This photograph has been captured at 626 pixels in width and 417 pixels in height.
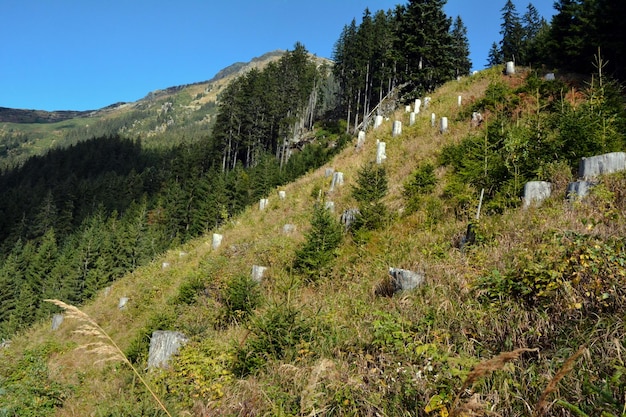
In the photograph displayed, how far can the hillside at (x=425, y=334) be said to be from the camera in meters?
2.66

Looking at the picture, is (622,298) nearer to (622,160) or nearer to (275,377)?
(275,377)

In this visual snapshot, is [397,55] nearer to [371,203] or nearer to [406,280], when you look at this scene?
[371,203]

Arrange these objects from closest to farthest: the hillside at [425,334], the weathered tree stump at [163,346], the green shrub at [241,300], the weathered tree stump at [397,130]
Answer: the hillside at [425,334]
the weathered tree stump at [163,346]
the green shrub at [241,300]
the weathered tree stump at [397,130]

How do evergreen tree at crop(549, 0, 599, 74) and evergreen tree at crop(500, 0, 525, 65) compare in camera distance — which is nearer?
evergreen tree at crop(549, 0, 599, 74)

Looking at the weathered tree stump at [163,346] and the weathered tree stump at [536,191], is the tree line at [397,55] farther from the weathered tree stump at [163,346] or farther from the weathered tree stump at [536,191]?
the weathered tree stump at [163,346]

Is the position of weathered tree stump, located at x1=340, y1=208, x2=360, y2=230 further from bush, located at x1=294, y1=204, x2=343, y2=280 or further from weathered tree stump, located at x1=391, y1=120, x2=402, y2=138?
weathered tree stump, located at x1=391, y1=120, x2=402, y2=138

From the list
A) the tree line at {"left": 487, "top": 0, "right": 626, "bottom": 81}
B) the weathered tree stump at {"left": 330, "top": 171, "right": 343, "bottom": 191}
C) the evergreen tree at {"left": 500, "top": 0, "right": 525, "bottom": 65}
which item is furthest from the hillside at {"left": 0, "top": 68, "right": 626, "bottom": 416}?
the evergreen tree at {"left": 500, "top": 0, "right": 525, "bottom": 65}

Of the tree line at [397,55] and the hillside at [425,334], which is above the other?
the tree line at [397,55]

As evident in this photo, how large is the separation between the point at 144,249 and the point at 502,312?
173ft

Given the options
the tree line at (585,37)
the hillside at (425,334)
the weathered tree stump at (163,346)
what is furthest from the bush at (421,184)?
the tree line at (585,37)

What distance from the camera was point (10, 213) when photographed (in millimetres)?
75125

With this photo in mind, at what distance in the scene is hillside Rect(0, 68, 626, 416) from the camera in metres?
2.66

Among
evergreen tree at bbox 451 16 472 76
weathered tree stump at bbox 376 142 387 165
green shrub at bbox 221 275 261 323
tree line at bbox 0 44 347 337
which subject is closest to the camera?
green shrub at bbox 221 275 261 323

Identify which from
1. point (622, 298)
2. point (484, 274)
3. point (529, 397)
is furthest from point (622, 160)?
point (529, 397)
